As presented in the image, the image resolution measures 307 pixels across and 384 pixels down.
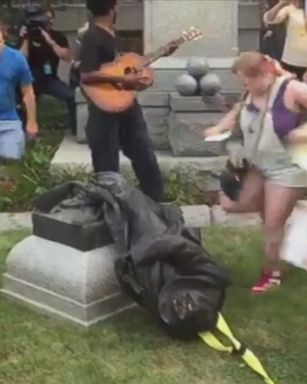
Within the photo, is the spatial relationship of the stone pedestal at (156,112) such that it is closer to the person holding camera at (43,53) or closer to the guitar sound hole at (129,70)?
the person holding camera at (43,53)

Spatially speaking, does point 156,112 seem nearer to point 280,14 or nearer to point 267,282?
point 280,14

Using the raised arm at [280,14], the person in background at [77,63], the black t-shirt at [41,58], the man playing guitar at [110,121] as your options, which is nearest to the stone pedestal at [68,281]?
the man playing guitar at [110,121]

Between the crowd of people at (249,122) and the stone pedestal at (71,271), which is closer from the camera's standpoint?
the stone pedestal at (71,271)

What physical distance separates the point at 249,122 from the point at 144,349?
1.45m

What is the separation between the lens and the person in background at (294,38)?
845 centimetres

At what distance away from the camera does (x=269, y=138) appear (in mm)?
5891

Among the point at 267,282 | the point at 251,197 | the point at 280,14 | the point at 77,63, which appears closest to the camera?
the point at 251,197

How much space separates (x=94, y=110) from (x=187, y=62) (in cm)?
222

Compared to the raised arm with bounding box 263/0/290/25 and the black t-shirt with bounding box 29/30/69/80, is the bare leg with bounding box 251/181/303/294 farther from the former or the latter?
the black t-shirt with bounding box 29/30/69/80

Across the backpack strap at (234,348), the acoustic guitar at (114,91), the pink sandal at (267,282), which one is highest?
the acoustic guitar at (114,91)

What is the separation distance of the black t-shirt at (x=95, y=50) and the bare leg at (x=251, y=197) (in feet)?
4.62

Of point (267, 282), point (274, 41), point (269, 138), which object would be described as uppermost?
point (269, 138)

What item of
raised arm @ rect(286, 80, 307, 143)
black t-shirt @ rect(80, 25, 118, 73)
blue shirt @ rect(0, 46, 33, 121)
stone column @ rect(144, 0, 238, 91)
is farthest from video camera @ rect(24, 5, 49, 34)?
raised arm @ rect(286, 80, 307, 143)

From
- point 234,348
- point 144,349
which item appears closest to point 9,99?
point 144,349
